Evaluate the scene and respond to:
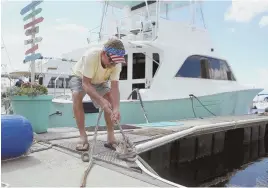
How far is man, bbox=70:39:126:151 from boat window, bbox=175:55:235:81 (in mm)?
5825

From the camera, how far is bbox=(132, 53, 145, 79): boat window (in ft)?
31.0

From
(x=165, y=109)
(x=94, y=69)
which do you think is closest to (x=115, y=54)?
(x=94, y=69)

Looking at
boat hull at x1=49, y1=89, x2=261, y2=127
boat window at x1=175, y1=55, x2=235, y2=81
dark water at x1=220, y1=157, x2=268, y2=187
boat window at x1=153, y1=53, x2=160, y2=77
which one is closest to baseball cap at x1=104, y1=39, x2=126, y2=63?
dark water at x1=220, y1=157, x2=268, y2=187

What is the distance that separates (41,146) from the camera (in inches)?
137

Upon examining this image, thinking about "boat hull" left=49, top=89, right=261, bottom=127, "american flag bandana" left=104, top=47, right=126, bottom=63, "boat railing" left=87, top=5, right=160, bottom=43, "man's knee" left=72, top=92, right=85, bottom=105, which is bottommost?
"boat hull" left=49, top=89, right=261, bottom=127

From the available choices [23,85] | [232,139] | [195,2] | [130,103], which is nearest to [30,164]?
[23,85]

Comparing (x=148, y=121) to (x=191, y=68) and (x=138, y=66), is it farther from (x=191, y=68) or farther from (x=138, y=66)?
(x=191, y=68)

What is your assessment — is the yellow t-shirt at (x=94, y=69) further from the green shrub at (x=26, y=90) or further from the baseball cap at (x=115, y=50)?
the green shrub at (x=26, y=90)

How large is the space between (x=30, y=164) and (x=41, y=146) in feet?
2.55

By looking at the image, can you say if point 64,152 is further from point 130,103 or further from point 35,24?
point 130,103

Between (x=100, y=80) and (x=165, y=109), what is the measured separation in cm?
501

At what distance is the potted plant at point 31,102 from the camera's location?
429 centimetres

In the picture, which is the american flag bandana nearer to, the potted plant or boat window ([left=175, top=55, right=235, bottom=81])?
the potted plant

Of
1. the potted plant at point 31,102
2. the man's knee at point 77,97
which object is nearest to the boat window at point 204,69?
the potted plant at point 31,102
